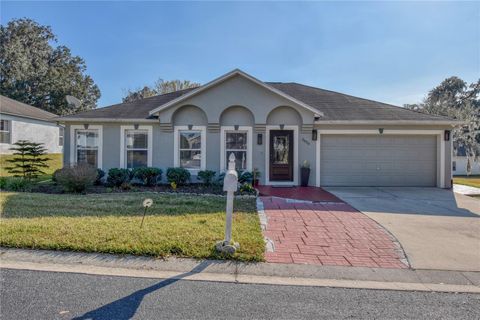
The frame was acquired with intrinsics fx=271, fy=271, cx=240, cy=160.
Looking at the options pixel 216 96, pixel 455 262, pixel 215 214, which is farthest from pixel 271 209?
pixel 216 96

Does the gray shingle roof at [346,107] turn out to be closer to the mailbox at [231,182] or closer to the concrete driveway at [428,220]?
the concrete driveway at [428,220]

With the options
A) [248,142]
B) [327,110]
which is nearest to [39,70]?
[248,142]

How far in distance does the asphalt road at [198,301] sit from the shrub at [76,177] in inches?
249

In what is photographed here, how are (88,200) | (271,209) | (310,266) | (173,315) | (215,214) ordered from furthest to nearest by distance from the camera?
1. (88,200)
2. (271,209)
3. (215,214)
4. (310,266)
5. (173,315)

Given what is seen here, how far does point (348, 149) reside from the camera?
473 inches

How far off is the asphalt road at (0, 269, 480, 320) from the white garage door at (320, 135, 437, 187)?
29.1ft

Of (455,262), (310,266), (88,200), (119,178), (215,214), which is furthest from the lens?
(119,178)

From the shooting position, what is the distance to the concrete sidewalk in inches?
142

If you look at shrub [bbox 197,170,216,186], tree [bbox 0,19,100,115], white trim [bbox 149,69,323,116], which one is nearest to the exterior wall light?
white trim [bbox 149,69,323,116]

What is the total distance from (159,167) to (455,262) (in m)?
10.3

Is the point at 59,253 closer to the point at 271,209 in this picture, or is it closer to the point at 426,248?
the point at 271,209

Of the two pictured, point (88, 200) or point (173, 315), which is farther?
point (88, 200)

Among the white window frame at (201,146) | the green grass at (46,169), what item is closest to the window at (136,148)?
the white window frame at (201,146)

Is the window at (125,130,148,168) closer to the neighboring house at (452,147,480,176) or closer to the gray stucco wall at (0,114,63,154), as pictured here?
the gray stucco wall at (0,114,63,154)
